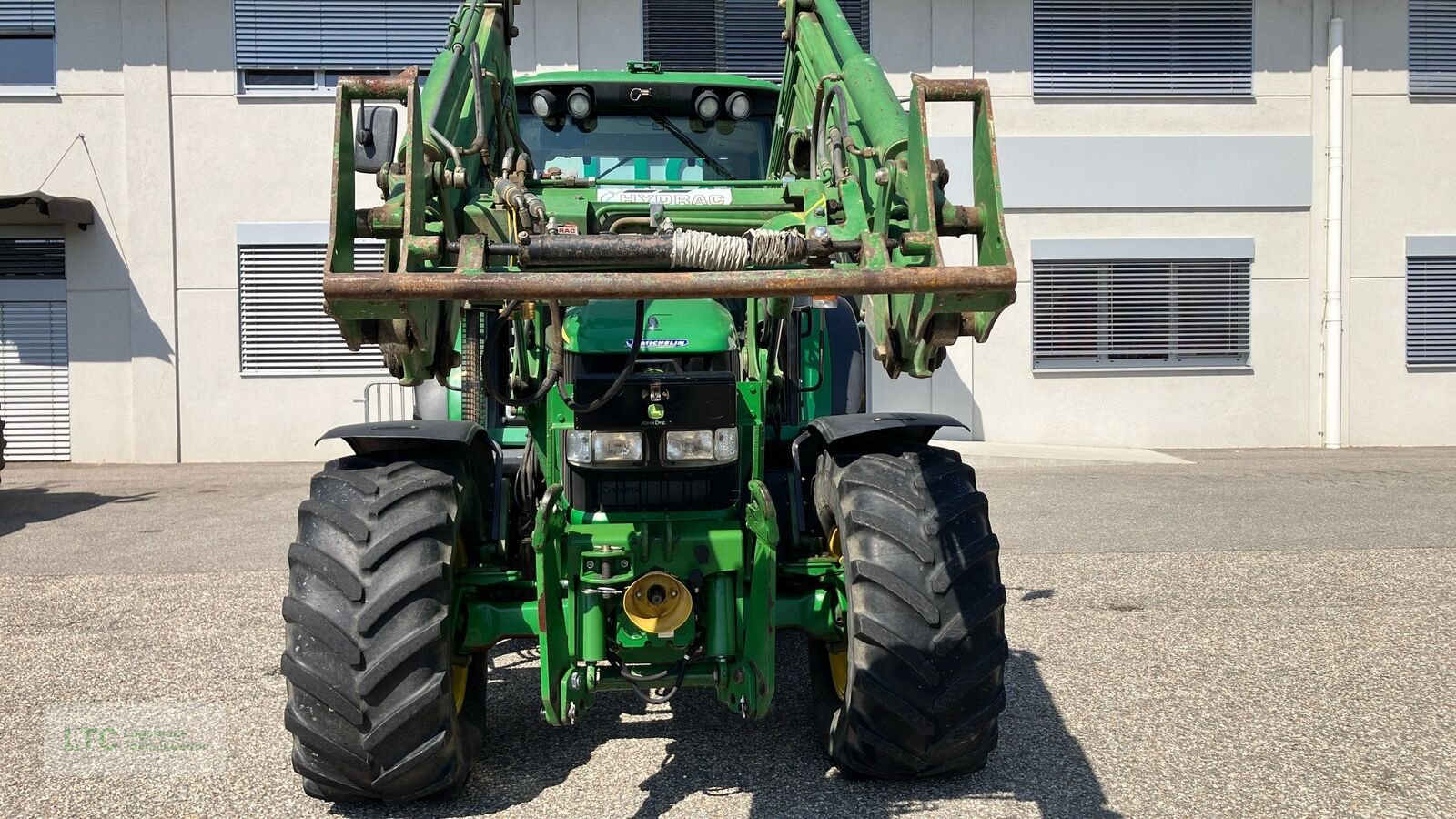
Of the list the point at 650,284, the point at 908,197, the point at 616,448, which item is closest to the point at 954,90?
the point at 908,197

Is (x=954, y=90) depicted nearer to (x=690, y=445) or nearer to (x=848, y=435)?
(x=848, y=435)

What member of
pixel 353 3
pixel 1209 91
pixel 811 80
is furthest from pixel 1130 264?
pixel 811 80

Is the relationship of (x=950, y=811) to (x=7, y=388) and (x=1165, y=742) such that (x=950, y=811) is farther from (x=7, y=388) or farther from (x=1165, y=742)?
(x=7, y=388)

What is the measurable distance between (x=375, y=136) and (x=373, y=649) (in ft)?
5.12

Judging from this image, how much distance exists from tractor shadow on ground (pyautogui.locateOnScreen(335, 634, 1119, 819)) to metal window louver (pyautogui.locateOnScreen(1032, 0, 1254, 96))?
12622 millimetres

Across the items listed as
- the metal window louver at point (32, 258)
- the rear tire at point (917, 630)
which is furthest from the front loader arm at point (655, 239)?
the metal window louver at point (32, 258)

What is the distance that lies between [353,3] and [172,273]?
4.16 metres

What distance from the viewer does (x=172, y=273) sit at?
1532 cm

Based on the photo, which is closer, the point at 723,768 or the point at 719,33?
the point at 723,768

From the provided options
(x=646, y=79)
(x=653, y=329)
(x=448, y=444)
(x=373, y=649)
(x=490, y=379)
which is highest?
(x=646, y=79)

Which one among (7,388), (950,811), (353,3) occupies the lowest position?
(950,811)

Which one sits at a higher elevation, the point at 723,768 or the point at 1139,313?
the point at 1139,313

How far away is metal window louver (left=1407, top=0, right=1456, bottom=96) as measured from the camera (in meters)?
16.3

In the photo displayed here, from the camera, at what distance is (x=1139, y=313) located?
1605cm
